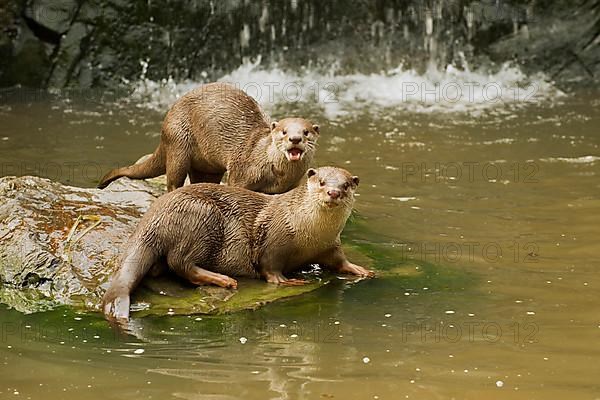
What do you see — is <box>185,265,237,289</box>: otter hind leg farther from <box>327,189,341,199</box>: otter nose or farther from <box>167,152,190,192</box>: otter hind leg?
<box>167,152,190,192</box>: otter hind leg

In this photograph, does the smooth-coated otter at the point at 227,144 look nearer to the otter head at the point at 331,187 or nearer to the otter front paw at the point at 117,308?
the otter head at the point at 331,187

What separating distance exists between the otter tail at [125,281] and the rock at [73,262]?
0.08 metres

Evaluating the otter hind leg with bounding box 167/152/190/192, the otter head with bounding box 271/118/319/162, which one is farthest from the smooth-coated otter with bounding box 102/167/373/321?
the otter hind leg with bounding box 167/152/190/192

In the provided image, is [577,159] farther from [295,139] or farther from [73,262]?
[73,262]

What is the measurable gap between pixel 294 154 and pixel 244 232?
1.63ft

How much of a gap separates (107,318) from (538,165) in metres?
3.44

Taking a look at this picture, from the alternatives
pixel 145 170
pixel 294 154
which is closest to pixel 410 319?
pixel 294 154

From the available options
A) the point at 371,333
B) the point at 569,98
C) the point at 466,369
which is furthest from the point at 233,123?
the point at 569,98

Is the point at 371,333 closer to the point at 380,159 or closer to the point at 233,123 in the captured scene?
the point at 233,123

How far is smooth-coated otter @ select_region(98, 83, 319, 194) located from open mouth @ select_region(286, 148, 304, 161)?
0.09 m

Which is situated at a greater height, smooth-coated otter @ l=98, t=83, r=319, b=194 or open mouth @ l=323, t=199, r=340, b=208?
smooth-coated otter @ l=98, t=83, r=319, b=194

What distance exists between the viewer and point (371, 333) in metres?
3.77

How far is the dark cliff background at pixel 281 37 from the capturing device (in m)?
8.67

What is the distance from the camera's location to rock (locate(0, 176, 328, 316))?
3.97 m
